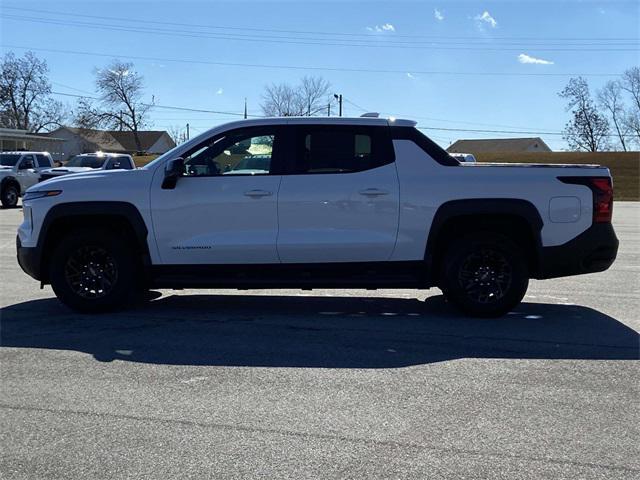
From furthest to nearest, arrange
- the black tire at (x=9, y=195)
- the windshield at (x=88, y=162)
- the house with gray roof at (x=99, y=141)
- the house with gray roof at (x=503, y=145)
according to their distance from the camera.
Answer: the house with gray roof at (x=503, y=145), the house with gray roof at (x=99, y=141), the black tire at (x=9, y=195), the windshield at (x=88, y=162)

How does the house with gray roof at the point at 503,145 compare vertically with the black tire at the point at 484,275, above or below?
above

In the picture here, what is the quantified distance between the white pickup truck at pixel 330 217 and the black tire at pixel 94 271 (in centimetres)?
2

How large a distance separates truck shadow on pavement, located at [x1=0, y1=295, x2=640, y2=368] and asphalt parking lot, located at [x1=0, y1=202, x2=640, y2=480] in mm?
28

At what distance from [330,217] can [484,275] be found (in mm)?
1709

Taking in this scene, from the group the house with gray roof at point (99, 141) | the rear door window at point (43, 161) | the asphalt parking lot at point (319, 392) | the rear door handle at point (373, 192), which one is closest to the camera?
the asphalt parking lot at point (319, 392)

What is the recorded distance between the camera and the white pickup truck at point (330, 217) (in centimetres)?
653

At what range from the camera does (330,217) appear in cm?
653

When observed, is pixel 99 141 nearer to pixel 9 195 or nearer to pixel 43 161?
pixel 43 161

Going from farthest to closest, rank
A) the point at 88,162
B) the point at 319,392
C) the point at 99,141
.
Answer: the point at 99,141 < the point at 88,162 < the point at 319,392

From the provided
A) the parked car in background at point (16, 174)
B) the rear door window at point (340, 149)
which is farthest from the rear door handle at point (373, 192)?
the parked car in background at point (16, 174)

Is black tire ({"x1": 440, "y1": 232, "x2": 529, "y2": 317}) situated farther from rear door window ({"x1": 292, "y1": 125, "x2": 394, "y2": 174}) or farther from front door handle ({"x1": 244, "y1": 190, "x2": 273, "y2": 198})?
front door handle ({"x1": 244, "y1": 190, "x2": 273, "y2": 198})

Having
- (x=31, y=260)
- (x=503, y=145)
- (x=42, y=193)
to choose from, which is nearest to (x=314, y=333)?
(x=31, y=260)

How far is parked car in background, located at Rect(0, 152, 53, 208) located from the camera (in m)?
24.2

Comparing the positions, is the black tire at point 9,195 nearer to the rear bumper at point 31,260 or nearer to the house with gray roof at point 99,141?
the rear bumper at point 31,260
